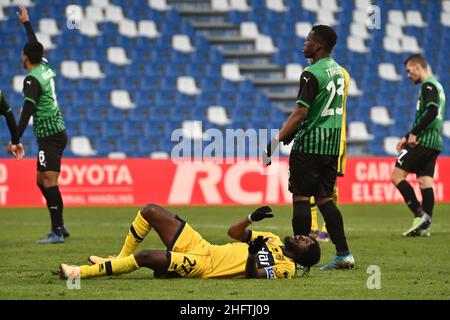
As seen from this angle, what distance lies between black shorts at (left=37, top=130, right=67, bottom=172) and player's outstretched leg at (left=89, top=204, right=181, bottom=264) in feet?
14.3

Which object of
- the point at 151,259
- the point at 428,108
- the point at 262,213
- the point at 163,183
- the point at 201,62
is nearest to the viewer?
the point at 151,259

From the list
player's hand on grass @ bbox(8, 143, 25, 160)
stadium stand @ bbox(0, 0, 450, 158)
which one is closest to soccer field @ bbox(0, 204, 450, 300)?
player's hand on grass @ bbox(8, 143, 25, 160)

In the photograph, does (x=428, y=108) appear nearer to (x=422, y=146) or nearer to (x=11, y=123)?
(x=422, y=146)

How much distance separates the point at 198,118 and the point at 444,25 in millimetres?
9386

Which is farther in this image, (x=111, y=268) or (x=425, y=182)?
(x=425, y=182)

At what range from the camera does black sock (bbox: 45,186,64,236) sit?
38.7 ft

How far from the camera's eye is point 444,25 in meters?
29.5

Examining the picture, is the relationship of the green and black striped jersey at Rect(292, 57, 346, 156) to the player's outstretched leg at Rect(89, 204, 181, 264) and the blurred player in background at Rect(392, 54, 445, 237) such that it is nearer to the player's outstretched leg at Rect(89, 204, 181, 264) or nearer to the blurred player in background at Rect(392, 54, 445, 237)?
the player's outstretched leg at Rect(89, 204, 181, 264)

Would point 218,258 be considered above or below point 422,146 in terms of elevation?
below

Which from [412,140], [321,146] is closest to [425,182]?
[412,140]

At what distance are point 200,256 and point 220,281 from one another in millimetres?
252

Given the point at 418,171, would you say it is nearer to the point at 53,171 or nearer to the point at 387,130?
the point at 53,171

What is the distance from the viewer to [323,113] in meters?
8.48

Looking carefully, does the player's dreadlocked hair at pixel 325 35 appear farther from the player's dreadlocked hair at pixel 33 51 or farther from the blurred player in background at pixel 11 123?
the player's dreadlocked hair at pixel 33 51
